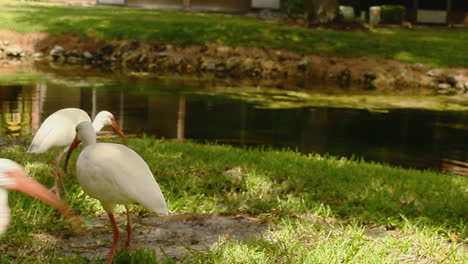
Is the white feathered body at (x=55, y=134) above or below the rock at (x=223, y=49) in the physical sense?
below

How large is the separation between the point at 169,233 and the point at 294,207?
1230mm

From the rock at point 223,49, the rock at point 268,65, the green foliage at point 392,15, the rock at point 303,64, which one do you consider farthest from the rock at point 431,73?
the green foliage at point 392,15

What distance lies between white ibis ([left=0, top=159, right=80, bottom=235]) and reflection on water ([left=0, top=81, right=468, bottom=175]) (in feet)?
21.2

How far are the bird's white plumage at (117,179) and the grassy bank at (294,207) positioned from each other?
20.7 inches

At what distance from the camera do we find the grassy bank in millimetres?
4250

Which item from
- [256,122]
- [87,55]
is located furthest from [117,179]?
[87,55]

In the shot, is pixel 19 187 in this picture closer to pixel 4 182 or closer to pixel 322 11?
pixel 4 182

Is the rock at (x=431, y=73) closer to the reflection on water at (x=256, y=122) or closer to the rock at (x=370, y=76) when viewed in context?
the rock at (x=370, y=76)

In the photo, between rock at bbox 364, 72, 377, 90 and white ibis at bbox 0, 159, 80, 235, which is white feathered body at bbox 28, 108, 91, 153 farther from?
rock at bbox 364, 72, 377, 90

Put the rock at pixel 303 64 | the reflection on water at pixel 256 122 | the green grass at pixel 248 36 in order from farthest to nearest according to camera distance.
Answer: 1. the green grass at pixel 248 36
2. the rock at pixel 303 64
3. the reflection on water at pixel 256 122

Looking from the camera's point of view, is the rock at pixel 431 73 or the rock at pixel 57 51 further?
the rock at pixel 57 51

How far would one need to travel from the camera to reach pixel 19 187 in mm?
2705

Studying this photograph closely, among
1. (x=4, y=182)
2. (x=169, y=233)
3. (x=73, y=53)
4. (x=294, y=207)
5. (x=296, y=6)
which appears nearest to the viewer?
(x=4, y=182)

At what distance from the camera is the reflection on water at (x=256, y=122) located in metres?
10.2
